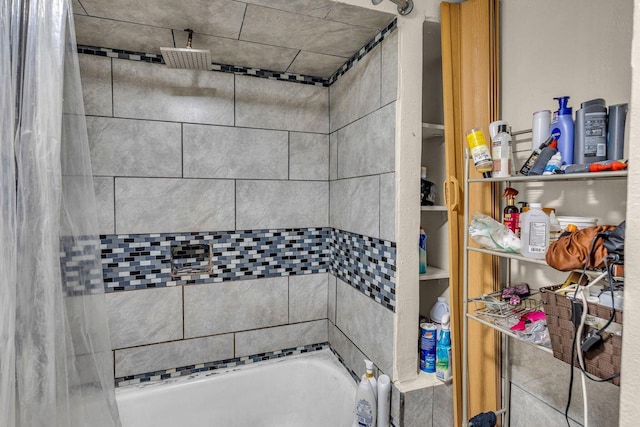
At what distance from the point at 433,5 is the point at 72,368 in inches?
64.5

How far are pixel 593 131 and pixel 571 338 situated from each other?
0.54 metres

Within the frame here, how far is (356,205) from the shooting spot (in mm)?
1637

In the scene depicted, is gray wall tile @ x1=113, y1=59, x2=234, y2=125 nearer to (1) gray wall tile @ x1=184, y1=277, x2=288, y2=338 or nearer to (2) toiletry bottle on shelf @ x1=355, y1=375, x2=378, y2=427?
(1) gray wall tile @ x1=184, y1=277, x2=288, y2=338

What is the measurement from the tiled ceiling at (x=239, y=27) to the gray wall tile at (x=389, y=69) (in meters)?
0.08

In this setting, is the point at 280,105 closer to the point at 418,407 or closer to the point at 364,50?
the point at 364,50

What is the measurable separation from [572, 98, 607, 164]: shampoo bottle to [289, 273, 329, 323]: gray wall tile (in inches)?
55.4

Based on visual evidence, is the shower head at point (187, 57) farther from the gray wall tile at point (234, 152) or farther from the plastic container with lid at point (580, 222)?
the plastic container with lid at point (580, 222)

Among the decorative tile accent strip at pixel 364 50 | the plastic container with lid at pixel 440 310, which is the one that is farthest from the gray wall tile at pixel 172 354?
the decorative tile accent strip at pixel 364 50

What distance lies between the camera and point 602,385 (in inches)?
38.8

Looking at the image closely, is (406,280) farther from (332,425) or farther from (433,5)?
(433,5)

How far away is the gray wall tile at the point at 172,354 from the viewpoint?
5.35ft

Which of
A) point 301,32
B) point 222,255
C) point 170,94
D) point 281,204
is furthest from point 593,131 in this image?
point 170,94

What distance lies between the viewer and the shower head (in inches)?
50.7

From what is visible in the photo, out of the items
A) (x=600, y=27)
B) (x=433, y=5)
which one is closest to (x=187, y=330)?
(x=433, y=5)
